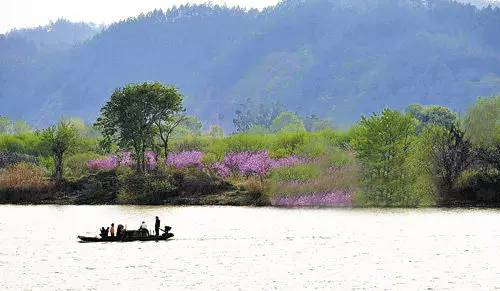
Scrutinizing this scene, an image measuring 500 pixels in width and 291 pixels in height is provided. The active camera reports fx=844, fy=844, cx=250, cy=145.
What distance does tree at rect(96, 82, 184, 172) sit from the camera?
10319cm

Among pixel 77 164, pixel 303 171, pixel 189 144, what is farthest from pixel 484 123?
pixel 77 164

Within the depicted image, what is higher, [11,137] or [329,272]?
[11,137]

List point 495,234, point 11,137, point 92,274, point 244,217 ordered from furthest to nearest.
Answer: point 11,137, point 244,217, point 495,234, point 92,274

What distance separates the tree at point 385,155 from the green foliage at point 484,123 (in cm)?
1152

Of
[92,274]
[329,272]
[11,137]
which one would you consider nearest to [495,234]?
[329,272]

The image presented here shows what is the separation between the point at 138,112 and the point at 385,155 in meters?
31.4

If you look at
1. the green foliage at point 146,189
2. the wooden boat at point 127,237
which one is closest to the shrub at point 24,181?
the green foliage at point 146,189

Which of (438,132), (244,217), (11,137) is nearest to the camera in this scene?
(244,217)

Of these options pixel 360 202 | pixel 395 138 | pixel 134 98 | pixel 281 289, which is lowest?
pixel 281 289

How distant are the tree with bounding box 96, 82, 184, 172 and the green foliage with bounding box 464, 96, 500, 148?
3648 centimetres

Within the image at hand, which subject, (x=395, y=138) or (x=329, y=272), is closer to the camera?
(x=329, y=272)

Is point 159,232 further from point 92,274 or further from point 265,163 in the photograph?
point 265,163

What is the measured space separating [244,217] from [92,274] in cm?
3395

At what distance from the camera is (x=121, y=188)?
101000 mm
